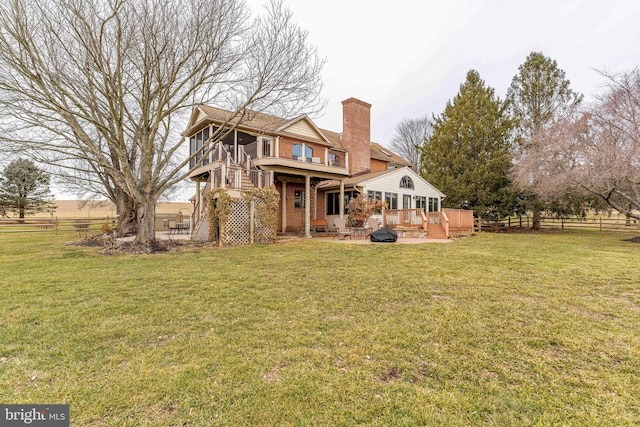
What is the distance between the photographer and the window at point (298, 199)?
60.7 feet

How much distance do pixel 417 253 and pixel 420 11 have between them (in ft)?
33.7

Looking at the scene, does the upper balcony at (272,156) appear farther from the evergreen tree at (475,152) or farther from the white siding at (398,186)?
the evergreen tree at (475,152)

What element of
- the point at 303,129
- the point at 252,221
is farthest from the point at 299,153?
the point at 252,221

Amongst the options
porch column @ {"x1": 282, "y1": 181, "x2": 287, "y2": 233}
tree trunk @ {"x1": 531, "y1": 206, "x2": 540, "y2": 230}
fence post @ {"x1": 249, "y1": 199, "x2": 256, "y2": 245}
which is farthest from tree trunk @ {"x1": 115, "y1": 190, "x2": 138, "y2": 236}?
tree trunk @ {"x1": 531, "y1": 206, "x2": 540, "y2": 230}

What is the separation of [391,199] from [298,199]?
19.6ft

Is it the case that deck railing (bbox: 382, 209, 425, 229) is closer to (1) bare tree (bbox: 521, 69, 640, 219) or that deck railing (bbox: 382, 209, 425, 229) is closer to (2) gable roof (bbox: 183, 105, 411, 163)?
(2) gable roof (bbox: 183, 105, 411, 163)

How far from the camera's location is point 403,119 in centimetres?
3806

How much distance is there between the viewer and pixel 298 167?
14.3m

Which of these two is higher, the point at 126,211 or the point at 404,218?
the point at 126,211

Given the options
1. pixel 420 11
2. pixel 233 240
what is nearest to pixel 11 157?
pixel 233 240

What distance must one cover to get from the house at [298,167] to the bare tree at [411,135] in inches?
619

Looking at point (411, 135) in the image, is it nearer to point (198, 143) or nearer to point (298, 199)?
point (298, 199)

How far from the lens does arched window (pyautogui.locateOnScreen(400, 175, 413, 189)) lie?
1931cm

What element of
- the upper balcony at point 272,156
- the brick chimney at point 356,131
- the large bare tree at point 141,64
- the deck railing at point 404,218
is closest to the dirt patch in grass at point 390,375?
the large bare tree at point 141,64
